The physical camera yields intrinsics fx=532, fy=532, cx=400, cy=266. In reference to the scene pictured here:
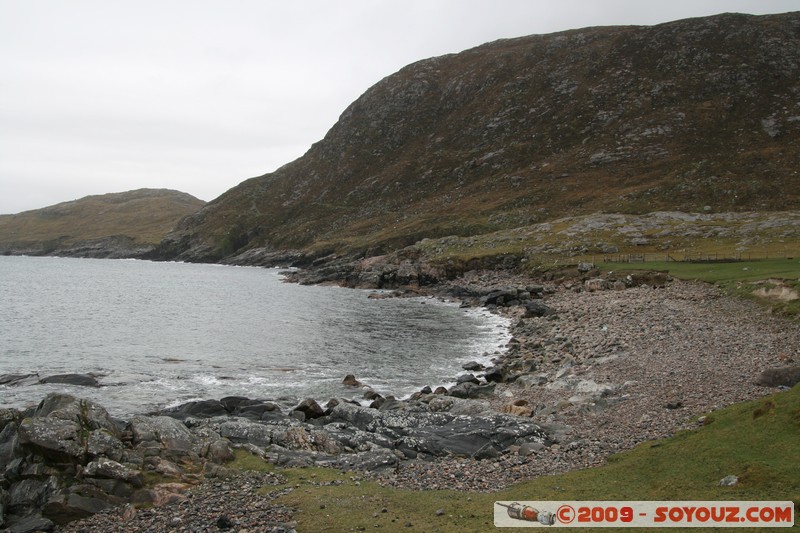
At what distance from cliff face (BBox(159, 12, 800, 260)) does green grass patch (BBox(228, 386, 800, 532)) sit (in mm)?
107461

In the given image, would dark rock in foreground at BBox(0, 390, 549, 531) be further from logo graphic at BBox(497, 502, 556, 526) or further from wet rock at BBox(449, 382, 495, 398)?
logo graphic at BBox(497, 502, 556, 526)

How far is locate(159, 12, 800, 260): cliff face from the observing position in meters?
125

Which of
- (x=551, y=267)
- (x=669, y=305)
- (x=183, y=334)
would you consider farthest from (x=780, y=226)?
(x=183, y=334)

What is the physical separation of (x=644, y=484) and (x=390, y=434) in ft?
40.8

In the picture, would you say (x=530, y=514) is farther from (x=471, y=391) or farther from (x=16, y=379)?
(x=16, y=379)

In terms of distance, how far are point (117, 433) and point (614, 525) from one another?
1887cm

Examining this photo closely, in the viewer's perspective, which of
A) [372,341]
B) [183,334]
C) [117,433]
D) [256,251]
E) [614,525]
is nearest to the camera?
[614,525]

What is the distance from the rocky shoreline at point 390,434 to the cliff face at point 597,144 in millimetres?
92013

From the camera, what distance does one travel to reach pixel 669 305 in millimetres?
47625

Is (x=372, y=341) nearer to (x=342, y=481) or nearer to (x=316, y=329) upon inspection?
(x=316, y=329)

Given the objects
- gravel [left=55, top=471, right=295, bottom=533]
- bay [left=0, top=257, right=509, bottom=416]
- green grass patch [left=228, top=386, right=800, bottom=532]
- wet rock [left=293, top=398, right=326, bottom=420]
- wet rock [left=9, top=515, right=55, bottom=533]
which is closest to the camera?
green grass patch [left=228, top=386, right=800, bottom=532]

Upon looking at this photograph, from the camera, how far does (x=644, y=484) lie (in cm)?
1478

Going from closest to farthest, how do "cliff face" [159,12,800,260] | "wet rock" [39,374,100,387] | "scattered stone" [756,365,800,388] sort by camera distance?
1. "scattered stone" [756,365,800,388]
2. "wet rock" [39,374,100,387]
3. "cliff face" [159,12,800,260]

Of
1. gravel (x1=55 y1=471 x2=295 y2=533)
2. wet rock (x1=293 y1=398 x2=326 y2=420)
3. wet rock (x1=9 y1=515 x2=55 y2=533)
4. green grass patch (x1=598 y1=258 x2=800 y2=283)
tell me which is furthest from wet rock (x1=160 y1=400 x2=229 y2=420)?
green grass patch (x1=598 y1=258 x2=800 y2=283)
